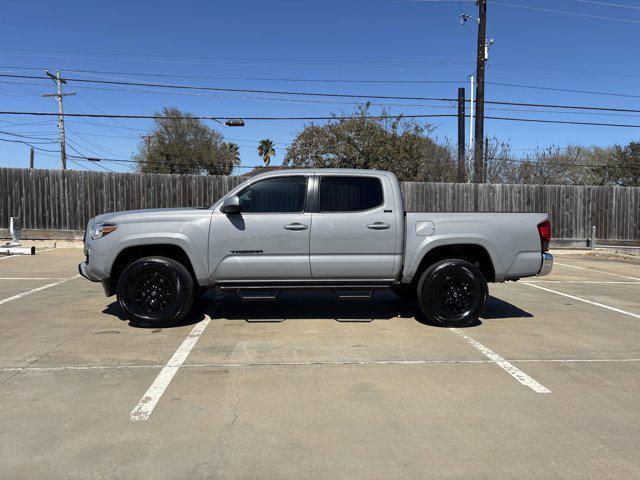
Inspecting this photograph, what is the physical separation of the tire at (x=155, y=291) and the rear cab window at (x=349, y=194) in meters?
1.98

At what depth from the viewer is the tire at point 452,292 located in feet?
21.0

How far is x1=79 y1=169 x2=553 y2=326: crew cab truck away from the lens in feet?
20.2

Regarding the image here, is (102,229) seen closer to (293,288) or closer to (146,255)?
(146,255)

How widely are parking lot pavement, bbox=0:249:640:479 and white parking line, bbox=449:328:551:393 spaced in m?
0.02

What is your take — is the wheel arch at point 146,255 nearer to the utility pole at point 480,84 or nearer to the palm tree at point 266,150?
the utility pole at point 480,84

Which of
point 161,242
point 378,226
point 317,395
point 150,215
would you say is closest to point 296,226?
point 378,226

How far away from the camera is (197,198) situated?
18.0m

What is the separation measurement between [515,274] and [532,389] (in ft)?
7.87

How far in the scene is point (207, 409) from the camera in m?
3.96

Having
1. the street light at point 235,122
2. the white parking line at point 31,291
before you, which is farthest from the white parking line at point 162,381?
the street light at point 235,122

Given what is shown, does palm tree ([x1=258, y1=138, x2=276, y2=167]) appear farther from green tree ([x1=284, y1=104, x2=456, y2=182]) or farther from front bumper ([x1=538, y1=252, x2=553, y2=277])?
front bumper ([x1=538, y1=252, x2=553, y2=277])

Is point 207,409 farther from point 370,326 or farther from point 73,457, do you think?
point 370,326

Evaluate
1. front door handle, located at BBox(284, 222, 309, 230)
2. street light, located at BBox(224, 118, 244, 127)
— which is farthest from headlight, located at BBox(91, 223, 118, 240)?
street light, located at BBox(224, 118, 244, 127)

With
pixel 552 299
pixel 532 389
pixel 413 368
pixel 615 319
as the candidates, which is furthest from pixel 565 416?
pixel 552 299
